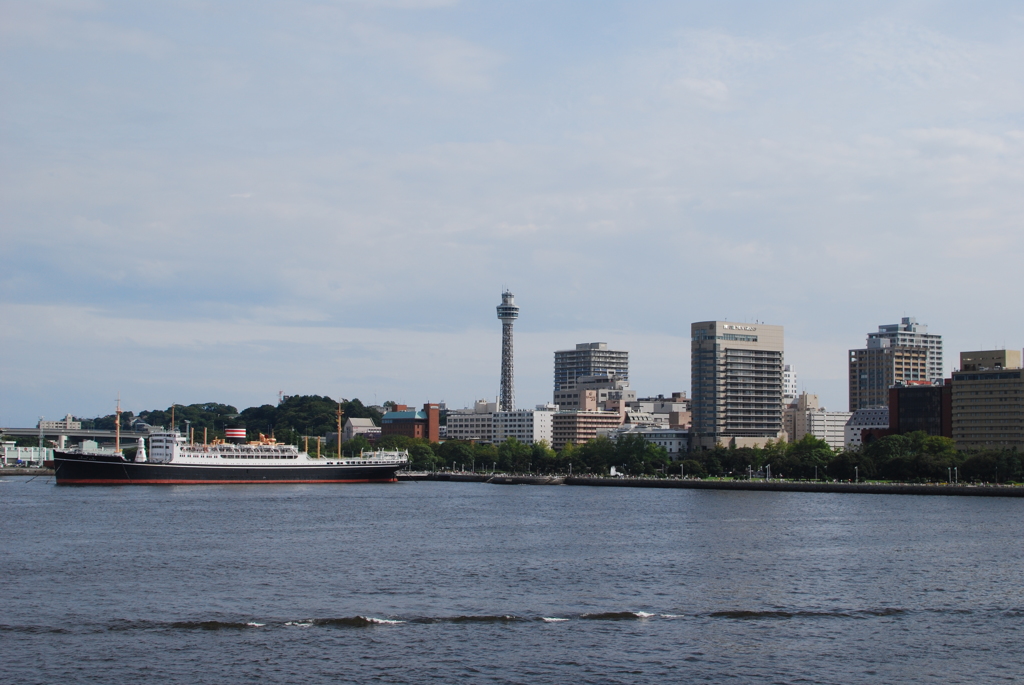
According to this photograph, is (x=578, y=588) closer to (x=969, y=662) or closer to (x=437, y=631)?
(x=437, y=631)

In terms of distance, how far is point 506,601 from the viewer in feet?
156

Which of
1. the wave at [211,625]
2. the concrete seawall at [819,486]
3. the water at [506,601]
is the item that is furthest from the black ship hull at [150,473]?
the wave at [211,625]

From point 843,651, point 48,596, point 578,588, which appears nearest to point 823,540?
point 578,588

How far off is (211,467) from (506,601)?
121m

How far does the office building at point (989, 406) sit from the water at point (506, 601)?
108 metres

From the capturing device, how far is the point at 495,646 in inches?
1544

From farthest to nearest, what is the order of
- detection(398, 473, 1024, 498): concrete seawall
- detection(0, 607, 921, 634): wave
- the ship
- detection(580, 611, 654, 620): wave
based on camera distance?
the ship → detection(398, 473, 1024, 498): concrete seawall → detection(580, 611, 654, 620): wave → detection(0, 607, 921, 634): wave

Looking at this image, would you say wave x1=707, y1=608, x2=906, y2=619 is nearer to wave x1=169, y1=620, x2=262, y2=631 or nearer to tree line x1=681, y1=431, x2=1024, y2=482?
wave x1=169, y1=620, x2=262, y2=631

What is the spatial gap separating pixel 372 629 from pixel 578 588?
41.8 feet

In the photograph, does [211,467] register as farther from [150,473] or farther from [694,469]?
[694,469]

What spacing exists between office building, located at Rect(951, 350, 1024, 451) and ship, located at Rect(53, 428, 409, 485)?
101 metres

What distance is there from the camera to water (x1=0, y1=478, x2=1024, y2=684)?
120 ft

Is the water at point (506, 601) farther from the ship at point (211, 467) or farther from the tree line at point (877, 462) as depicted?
the ship at point (211, 467)

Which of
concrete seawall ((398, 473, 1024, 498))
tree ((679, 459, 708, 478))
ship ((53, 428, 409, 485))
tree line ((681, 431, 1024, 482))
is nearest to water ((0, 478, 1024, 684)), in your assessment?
concrete seawall ((398, 473, 1024, 498))
